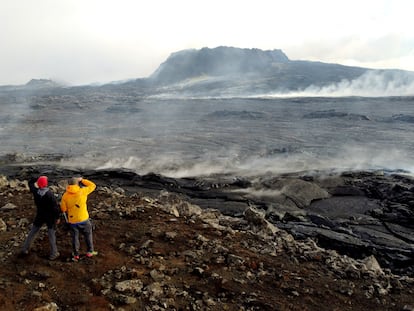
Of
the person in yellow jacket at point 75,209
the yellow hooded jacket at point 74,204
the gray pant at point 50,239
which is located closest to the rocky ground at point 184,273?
the gray pant at point 50,239

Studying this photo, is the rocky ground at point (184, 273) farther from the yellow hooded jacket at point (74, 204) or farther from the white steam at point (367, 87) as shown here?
the white steam at point (367, 87)

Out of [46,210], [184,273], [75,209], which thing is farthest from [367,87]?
[46,210]

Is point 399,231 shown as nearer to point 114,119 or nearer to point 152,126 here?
point 152,126

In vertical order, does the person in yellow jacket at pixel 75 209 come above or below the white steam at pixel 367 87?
above

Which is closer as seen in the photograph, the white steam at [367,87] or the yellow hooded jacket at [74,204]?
the yellow hooded jacket at [74,204]

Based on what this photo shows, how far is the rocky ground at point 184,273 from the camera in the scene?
19.0 ft

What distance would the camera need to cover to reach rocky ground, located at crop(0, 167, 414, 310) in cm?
580

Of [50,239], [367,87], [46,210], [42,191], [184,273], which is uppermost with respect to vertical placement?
[42,191]

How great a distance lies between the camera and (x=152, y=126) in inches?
1729

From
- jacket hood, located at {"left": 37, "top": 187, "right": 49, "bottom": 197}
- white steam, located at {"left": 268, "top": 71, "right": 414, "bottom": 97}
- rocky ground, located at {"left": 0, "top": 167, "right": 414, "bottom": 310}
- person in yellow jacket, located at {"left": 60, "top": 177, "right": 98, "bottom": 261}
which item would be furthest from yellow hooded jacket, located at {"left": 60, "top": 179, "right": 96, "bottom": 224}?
white steam, located at {"left": 268, "top": 71, "right": 414, "bottom": 97}

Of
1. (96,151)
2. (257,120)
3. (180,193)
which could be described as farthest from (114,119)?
(180,193)

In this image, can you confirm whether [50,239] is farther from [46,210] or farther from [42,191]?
[42,191]

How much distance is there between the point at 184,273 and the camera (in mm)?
6652

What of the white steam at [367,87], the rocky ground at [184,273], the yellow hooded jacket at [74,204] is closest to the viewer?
the rocky ground at [184,273]
